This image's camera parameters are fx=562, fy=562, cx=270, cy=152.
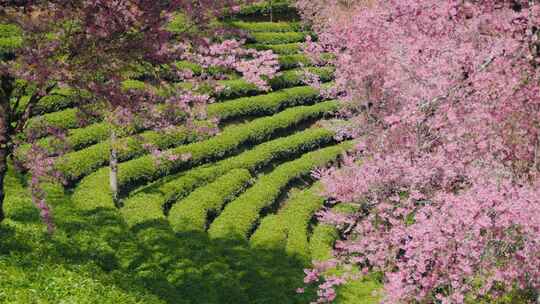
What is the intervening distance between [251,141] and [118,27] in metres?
17.2

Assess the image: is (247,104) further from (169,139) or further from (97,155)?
(97,155)

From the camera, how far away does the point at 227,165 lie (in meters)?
22.4

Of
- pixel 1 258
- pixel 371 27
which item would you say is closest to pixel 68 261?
pixel 1 258

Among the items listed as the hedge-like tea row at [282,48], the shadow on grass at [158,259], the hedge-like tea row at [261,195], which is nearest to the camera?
the shadow on grass at [158,259]

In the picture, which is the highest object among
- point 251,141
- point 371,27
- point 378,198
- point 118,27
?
point 118,27

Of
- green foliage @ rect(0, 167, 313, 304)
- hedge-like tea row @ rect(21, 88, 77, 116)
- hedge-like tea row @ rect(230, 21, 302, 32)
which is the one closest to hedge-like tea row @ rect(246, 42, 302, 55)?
hedge-like tea row @ rect(230, 21, 302, 32)

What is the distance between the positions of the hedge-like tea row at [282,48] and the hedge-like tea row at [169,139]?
12.9ft

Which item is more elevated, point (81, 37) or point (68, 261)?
point (81, 37)

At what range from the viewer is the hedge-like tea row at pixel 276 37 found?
113ft

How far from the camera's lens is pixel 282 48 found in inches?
1351

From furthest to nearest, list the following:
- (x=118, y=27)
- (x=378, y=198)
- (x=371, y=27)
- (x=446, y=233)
Result: (x=371, y=27), (x=378, y=198), (x=446, y=233), (x=118, y=27)

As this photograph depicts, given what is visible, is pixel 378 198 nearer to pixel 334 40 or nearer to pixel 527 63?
pixel 527 63

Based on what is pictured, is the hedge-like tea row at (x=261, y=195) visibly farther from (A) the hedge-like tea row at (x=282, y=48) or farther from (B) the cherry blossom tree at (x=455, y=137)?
(A) the hedge-like tea row at (x=282, y=48)

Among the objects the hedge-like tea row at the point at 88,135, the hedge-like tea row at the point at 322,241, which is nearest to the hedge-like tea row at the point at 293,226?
the hedge-like tea row at the point at 322,241
